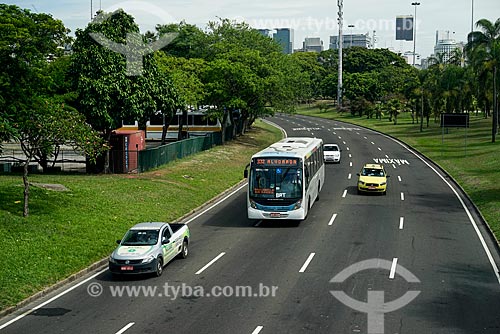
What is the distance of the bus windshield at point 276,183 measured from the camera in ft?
101

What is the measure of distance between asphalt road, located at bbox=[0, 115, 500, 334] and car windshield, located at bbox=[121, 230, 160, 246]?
4.14 ft

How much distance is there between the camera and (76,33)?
144 ft

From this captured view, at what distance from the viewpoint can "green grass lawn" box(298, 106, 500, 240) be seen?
38562 millimetres

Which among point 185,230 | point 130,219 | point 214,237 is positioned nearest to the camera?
point 185,230

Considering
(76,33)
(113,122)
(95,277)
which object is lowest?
(95,277)

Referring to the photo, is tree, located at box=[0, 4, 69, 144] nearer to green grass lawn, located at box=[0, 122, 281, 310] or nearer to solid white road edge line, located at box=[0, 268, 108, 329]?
green grass lawn, located at box=[0, 122, 281, 310]

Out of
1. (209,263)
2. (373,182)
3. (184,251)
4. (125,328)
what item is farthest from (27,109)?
(373,182)

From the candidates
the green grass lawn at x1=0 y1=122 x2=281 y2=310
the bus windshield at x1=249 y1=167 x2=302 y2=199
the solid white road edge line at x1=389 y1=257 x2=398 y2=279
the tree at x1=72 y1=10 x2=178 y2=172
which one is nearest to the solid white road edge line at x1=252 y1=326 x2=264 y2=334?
the solid white road edge line at x1=389 y1=257 x2=398 y2=279

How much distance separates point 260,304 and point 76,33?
30127 mm

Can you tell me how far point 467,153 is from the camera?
202ft

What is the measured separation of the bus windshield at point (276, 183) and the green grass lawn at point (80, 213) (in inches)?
208

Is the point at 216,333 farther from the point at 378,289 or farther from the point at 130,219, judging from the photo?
the point at 130,219

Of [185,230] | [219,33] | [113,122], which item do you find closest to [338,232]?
[185,230]

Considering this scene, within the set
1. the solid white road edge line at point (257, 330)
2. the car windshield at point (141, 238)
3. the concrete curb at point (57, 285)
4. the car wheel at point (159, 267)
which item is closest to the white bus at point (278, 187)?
the car windshield at point (141, 238)
